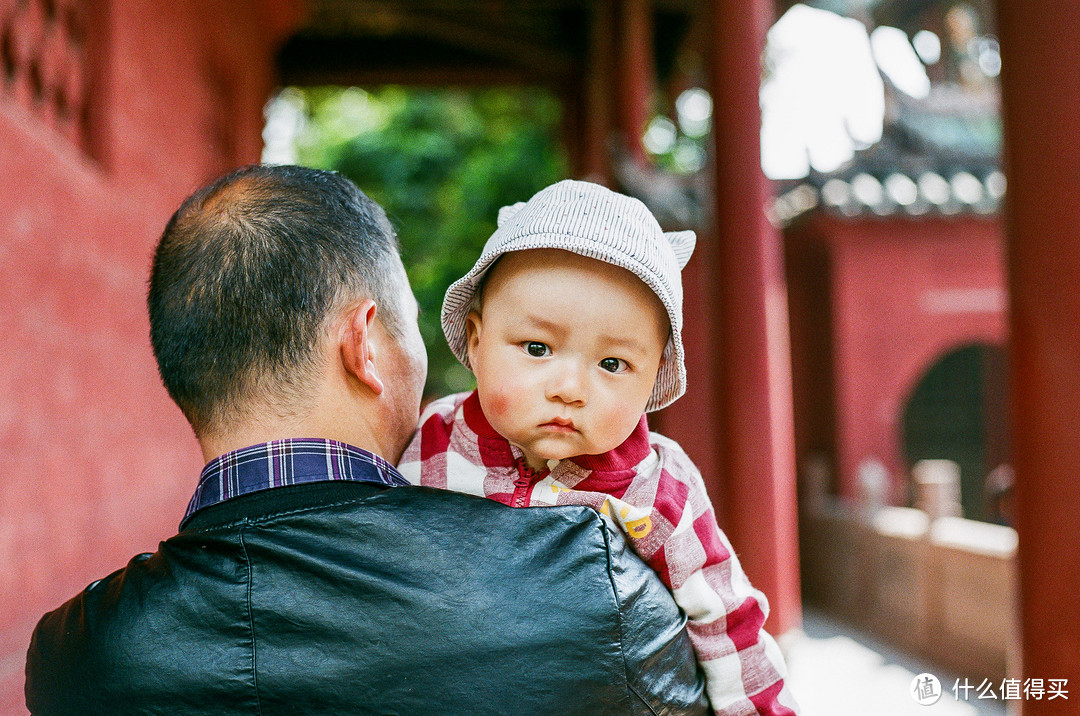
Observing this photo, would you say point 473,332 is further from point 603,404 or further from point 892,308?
point 892,308

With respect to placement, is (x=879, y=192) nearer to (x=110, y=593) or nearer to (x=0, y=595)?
(x=0, y=595)

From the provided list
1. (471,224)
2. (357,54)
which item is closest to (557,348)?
(357,54)

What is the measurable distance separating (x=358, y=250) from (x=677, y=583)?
0.65m

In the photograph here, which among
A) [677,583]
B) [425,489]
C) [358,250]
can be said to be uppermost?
[358,250]

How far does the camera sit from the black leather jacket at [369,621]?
1.07 metres

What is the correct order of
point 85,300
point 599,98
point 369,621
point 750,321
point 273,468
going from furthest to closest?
point 599,98 < point 750,321 < point 85,300 < point 273,468 < point 369,621

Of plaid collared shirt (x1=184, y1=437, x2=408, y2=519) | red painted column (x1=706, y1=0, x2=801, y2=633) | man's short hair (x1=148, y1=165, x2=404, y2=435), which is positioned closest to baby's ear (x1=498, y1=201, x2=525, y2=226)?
man's short hair (x1=148, y1=165, x2=404, y2=435)

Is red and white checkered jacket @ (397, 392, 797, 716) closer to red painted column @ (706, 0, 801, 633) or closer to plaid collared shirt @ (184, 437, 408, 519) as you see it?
plaid collared shirt @ (184, 437, 408, 519)

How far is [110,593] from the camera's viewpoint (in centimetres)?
114

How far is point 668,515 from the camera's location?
1345 millimetres

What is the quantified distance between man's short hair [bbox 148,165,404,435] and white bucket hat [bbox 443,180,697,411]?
0.67 feet

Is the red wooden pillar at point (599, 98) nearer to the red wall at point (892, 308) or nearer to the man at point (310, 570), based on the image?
the red wall at point (892, 308)

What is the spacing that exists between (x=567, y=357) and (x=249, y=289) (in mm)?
446

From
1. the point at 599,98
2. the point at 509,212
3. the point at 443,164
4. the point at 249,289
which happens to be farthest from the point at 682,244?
the point at 443,164
